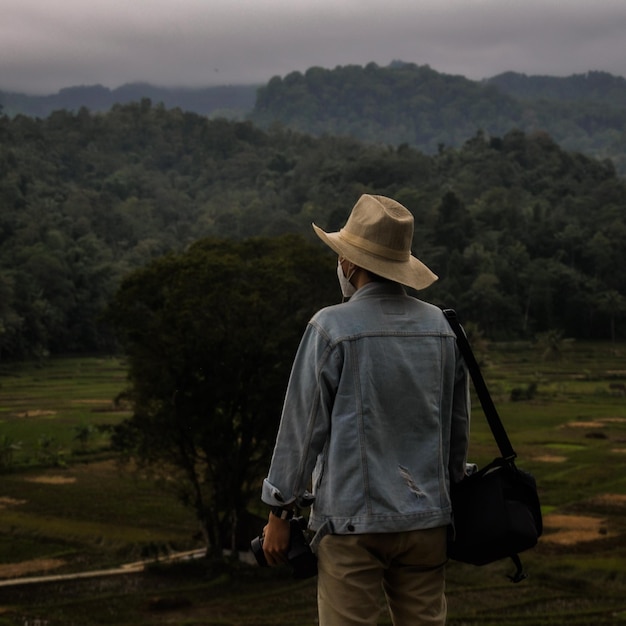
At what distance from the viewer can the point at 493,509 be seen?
134 inches

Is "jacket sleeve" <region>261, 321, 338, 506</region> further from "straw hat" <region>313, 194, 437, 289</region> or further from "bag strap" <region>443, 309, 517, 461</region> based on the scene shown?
"bag strap" <region>443, 309, 517, 461</region>

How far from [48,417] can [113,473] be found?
8663mm

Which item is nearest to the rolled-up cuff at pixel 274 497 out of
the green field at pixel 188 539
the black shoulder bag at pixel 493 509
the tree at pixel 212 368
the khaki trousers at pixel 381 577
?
the khaki trousers at pixel 381 577

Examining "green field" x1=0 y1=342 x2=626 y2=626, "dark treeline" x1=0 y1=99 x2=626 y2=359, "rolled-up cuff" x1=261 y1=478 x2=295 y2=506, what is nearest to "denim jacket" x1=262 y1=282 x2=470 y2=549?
"rolled-up cuff" x1=261 y1=478 x2=295 y2=506

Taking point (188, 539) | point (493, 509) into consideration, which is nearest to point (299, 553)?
point (493, 509)

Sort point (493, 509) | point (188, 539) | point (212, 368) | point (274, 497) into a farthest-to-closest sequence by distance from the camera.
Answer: point (188, 539), point (212, 368), point (493, 509), point (274, 497)

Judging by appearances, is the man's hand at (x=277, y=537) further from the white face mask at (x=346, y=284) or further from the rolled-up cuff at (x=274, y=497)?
the white face mask at (x=346, y=284)

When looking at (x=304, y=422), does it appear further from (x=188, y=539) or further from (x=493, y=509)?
(x=188, y=539)

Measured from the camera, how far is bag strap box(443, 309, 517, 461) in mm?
3426

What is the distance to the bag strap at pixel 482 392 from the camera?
343 cm

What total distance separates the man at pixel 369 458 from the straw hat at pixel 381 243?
0.01 meters

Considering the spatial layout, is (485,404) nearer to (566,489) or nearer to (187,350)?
(187,350)

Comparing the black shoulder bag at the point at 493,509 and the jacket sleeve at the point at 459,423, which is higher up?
the jacket sleeve at the point at 459,423

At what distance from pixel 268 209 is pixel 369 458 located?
92.2 metres
